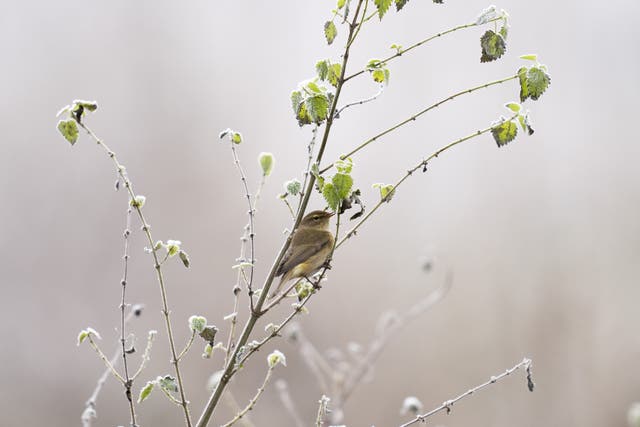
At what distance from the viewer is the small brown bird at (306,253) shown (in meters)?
1.71

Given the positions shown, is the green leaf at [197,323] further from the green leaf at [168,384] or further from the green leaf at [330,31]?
the green leaf at [330,31]

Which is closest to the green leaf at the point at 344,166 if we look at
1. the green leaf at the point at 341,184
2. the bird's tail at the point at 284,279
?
the green leaf at the point at 341,184

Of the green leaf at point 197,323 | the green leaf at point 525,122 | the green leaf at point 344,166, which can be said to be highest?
the green leaf at point 525,122

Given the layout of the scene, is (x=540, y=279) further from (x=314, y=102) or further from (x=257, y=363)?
(x=314, y=102)

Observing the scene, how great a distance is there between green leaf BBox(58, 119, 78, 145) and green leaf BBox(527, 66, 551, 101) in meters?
0.71

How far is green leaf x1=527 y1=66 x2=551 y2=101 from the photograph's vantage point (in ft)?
3.81

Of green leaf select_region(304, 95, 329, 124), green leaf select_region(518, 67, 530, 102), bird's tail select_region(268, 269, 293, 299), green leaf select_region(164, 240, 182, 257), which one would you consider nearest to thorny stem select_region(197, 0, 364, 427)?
green leaf select_region(304, 95, 329, 124)

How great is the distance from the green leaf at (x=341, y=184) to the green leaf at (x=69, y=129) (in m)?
0.40

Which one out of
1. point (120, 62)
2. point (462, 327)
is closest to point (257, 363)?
point (462, 327)

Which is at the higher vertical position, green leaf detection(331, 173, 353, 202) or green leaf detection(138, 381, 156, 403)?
green leaf detection(331, 173, 353, 202)

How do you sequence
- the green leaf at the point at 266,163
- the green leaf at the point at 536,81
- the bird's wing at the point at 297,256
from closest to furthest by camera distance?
1. the green leaf at the point at 536,81
2. the green leaf at the point at 266,163
3. the bird's wing at the point at 297,256

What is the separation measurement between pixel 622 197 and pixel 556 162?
1.94ft

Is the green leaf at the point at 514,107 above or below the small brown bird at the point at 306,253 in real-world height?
below

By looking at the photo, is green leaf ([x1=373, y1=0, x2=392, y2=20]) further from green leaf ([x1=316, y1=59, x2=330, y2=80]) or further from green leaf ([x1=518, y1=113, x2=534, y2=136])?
green leaf ([x1=518, y1=113, x2=534, y2=136])
